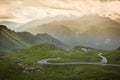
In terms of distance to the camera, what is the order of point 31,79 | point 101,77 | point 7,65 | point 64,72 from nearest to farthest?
point 101,77 → point 31,79 → point 64,72 → point 7,65

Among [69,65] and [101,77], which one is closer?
[101,77]

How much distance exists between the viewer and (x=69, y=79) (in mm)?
143875

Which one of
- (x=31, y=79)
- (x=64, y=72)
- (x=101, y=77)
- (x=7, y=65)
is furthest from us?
(x=7, y=65)

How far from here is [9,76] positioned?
161875mm

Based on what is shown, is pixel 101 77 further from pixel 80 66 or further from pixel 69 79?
pixel 80 66

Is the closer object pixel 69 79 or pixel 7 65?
pixel 69 79

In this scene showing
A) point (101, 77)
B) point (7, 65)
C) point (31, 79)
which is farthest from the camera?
point (7, 65)

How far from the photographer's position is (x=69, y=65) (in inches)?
6959

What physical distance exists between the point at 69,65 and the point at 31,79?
30001 millimetres

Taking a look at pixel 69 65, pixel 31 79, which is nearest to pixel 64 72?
pixel 69 65

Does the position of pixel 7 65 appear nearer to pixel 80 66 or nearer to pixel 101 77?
pixel 80 66

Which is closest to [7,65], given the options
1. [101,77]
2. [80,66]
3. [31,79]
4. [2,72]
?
[2,72]

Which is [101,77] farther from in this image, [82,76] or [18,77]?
[18,77]

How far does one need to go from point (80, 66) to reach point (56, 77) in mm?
19765
